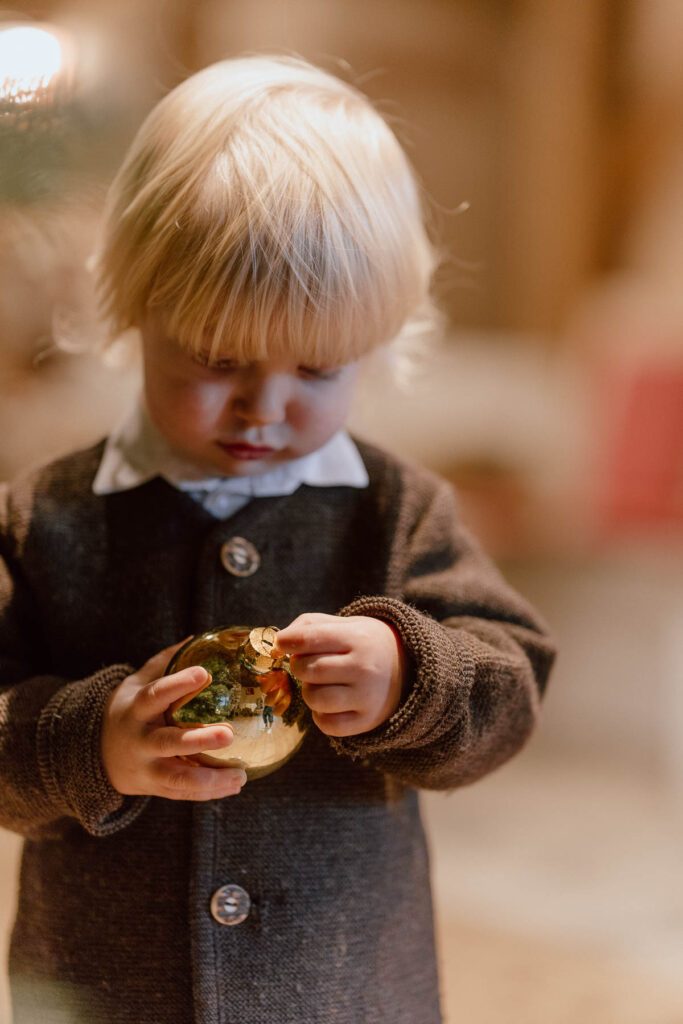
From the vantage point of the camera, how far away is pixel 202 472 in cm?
51

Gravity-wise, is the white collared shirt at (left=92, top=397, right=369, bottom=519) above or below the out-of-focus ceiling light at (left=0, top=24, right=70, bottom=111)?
below

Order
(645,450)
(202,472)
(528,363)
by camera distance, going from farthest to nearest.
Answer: (528,363) → (645,450) → (202,472)

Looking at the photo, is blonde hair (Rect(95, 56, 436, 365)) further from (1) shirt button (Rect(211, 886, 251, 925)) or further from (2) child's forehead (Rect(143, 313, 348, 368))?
(1) shirt button (Rect(211, 886, 251, 925))

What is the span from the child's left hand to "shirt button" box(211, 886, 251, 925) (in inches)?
3.7

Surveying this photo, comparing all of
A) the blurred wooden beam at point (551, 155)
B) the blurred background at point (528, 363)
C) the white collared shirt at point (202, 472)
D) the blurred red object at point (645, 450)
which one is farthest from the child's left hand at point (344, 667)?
the blurred wooden beam at point (551, 155)

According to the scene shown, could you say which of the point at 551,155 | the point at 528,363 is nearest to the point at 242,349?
the point at 528,363

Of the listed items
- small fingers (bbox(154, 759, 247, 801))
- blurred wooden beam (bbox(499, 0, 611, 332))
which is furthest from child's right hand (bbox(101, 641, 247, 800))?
blurred wooden beam (bbox(499, 0, 611, 332))

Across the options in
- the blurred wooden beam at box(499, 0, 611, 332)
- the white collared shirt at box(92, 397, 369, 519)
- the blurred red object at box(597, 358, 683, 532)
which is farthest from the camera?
the blurred wooden beam at box(499, 0, 611, 332)

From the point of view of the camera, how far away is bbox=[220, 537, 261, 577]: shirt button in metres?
0.49

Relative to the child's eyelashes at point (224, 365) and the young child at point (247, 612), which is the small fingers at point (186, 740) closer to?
the young child at point (247, 612)

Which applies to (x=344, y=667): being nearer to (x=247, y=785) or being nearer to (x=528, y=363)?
(x=247, y=785)

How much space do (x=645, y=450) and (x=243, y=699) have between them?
1.13 m

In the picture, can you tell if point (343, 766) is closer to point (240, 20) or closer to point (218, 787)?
point (218, 787)

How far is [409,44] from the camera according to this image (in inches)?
70.5
